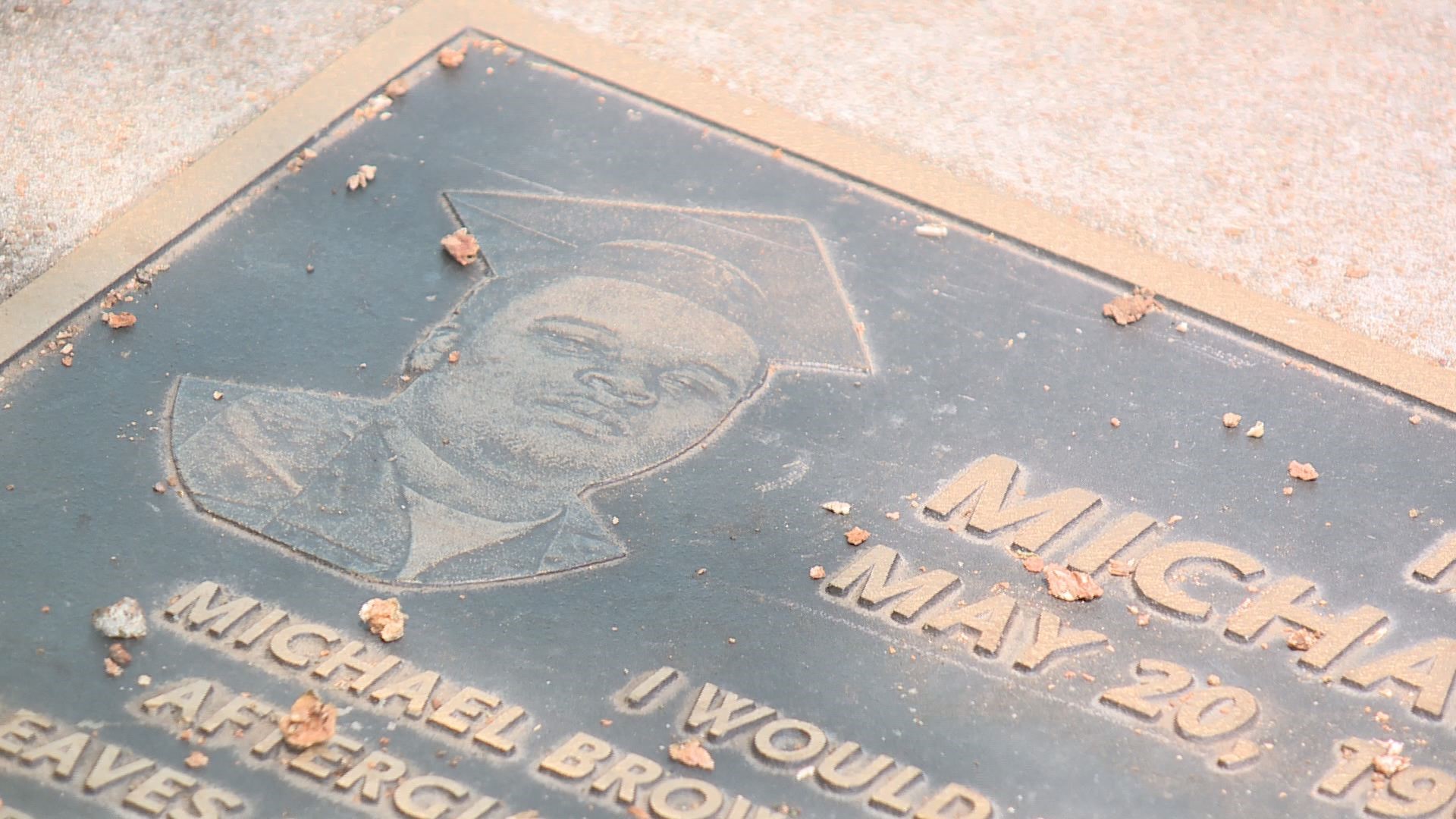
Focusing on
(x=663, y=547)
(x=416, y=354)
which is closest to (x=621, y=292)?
(x=416, y=354)

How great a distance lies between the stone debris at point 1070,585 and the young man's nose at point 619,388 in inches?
45.3

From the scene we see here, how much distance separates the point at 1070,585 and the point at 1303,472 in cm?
79

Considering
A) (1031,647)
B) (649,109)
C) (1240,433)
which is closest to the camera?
(1031,647)

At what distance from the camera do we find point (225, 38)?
4.92m

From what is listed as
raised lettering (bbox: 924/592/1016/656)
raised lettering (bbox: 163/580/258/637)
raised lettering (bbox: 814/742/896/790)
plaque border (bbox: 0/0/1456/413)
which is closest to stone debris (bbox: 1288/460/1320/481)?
plaque border (bbox: 0/0/1456/413)

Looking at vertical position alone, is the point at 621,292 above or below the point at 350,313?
above

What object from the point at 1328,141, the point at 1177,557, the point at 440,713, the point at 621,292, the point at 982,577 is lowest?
the point at 440,713

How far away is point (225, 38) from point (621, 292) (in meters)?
1.96

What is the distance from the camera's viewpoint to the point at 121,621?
124 inches

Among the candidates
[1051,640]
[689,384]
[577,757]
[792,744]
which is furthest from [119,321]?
[1051,640]

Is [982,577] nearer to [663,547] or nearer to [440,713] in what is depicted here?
[663,547]

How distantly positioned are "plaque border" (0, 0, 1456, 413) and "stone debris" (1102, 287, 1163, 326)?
0.24ft

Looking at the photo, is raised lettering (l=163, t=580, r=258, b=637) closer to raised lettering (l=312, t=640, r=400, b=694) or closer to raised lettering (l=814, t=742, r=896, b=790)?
raised lettering (l=312, t=640, r=400, b=694)

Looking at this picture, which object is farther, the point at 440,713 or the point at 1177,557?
the point at 1177,557
